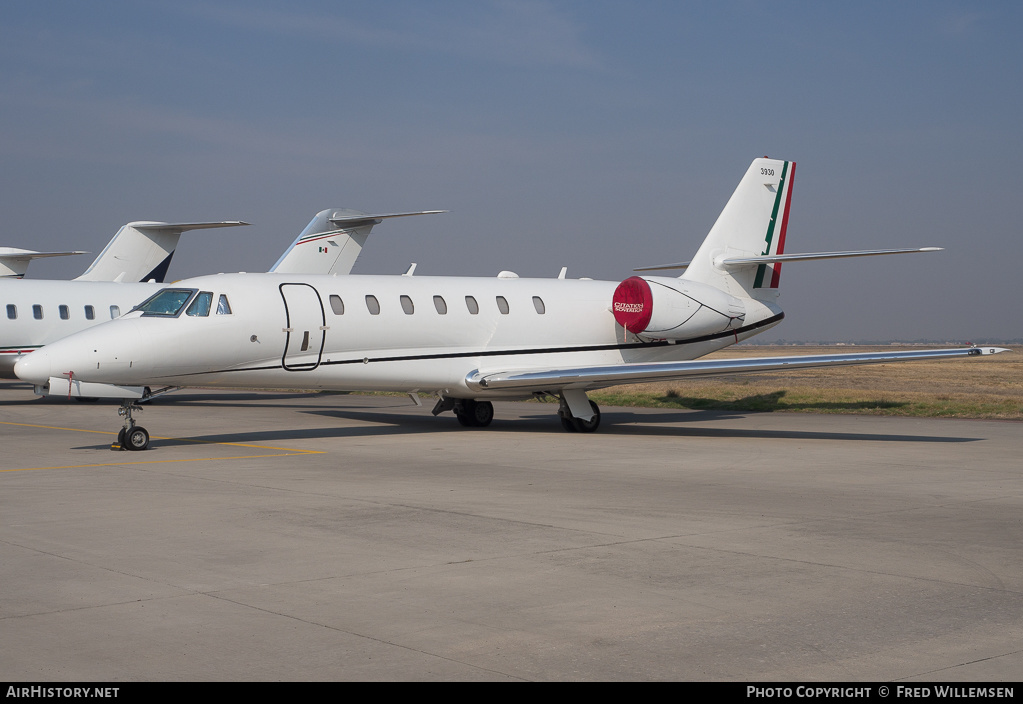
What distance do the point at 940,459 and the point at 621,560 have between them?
8.67 metres

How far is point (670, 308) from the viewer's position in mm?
19891

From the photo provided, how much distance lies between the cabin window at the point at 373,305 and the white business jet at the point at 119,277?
11509 mm

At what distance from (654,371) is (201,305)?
7.27 meters

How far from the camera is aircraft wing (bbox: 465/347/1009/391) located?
16812mm

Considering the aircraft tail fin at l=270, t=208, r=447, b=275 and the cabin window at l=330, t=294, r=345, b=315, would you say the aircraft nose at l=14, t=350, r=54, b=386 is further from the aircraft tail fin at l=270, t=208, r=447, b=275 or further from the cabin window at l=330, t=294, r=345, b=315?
the aircraft tail fin at l=270, t=208, r=447, b=275

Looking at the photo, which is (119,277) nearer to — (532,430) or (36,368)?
(532,430)

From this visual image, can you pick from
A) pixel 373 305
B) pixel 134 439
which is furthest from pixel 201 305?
pixel 373 305

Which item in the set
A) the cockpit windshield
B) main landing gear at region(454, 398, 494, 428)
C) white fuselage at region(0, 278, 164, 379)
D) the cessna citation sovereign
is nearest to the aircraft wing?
the cessna citation sovereign

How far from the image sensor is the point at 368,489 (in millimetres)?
11102

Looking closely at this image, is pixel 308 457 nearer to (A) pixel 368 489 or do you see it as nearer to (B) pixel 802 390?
(A) pixel 368 489

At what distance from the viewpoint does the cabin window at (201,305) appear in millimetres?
15508

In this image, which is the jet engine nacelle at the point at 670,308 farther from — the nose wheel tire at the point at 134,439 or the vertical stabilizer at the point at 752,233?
the nose wheel tire at the point at 134,439

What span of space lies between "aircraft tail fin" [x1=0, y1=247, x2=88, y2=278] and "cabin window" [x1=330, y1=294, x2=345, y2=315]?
24.5m
